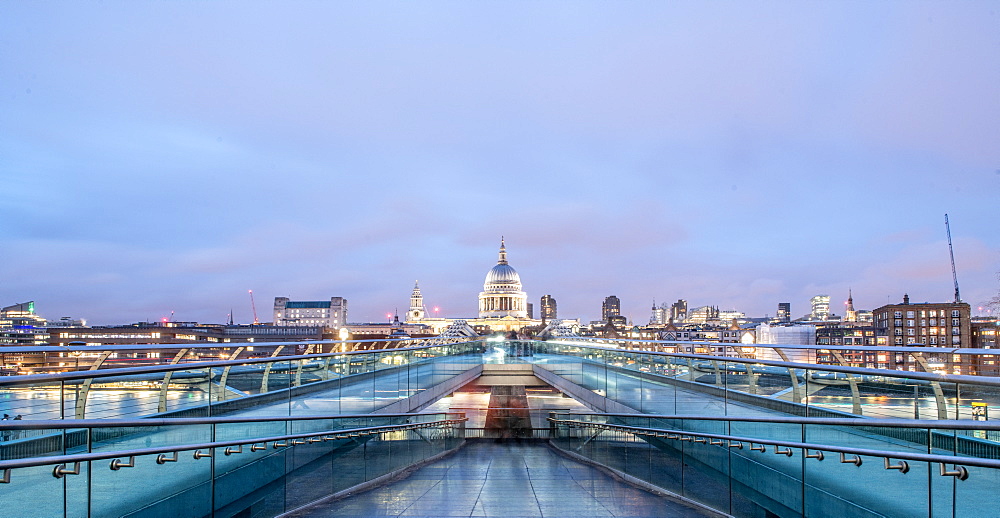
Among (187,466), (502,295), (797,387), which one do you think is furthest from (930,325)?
Answer: (187,466)

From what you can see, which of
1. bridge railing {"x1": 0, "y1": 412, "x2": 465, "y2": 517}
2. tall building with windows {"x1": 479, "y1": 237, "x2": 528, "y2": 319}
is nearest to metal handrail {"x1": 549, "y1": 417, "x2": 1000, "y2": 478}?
bridge railing {"x1": 0, "y1": 412, "x2": 465, "y2": 517}

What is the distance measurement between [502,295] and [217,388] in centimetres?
16009

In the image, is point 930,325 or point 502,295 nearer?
point 930,325

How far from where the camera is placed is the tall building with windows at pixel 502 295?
16512 cm

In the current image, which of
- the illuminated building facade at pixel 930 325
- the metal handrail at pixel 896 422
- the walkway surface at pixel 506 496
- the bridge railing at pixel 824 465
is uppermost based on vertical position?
the metal handrail at pixel 896 422

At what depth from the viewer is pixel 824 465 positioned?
4.81 metres

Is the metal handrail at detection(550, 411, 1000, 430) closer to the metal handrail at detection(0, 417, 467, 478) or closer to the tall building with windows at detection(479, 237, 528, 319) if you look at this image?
the metal handrail at detection(0, 417, 467, 478)

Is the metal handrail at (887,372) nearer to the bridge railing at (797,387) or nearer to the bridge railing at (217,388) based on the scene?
the bridge railing at (797,387)

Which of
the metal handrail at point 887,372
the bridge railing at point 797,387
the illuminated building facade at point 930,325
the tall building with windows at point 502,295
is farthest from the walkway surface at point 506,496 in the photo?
the tall building with windows at point 502,295

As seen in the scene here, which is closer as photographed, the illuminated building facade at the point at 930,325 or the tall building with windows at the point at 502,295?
the illuminated building facade at the point at 930,325

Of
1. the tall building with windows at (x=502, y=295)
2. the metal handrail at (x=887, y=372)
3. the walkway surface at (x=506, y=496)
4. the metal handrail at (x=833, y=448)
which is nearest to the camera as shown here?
the metal handrail at (x=833, y=448)

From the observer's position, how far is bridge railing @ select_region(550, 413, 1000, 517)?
371 centimetres

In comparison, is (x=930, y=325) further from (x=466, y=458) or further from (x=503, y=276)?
(x=466, y=458)

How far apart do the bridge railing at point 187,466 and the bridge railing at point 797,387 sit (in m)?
4.56
